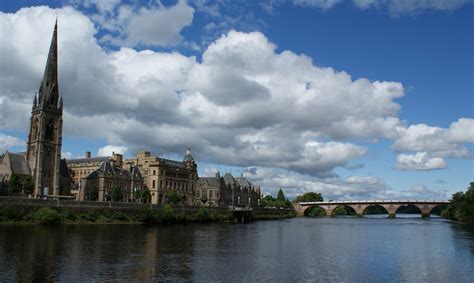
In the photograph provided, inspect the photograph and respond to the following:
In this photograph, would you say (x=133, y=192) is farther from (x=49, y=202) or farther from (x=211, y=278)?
(x=211, y=278)

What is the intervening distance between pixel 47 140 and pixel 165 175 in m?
48.4

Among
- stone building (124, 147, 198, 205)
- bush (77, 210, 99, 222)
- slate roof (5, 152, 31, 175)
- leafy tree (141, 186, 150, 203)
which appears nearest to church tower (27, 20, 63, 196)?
slate roof (5, 152, 31, 175)

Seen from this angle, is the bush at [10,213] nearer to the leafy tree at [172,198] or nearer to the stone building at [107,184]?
the stone building at [107,184]

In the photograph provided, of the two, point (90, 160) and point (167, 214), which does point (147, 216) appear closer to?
point (167, 214)

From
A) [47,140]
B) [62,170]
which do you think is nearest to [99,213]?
[47,140]

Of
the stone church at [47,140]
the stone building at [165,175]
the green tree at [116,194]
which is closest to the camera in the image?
the stone church at [47,140]

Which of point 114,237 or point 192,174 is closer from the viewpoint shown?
point 114,237

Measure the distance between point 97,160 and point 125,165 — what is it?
10.0m

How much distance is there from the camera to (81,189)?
5989 inches

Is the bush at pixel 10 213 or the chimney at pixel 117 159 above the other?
the chimney at pixel 117 159

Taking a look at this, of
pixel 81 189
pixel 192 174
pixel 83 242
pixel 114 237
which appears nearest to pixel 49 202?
pixel 114 237

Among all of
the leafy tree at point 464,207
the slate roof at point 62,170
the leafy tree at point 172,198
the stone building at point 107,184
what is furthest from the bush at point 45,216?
the leafy tree at point 464,207

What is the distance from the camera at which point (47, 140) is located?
137875 millimetres

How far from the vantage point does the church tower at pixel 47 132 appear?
134500 millimetres
